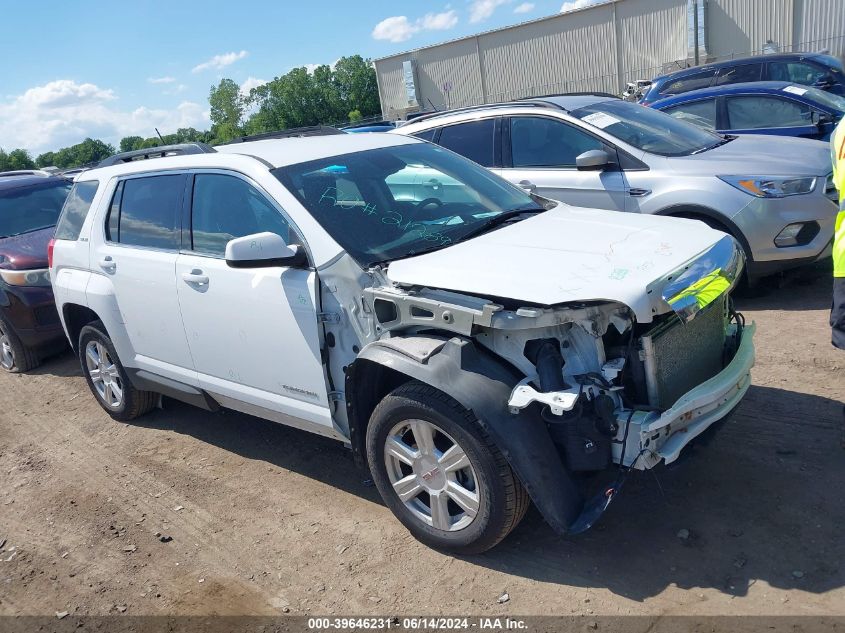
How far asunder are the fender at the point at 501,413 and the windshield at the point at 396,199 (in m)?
0.67

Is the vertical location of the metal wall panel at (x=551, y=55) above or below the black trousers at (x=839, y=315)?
above

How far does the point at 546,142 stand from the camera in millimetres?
6914

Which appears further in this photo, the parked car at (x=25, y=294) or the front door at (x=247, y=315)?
the parked car at (x=25, y=294)

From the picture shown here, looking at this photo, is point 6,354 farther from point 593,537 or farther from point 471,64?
point 471,64

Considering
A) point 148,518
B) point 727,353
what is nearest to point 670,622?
point 727,353

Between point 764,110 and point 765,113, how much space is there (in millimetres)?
39

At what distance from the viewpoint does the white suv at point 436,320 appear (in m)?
3.04

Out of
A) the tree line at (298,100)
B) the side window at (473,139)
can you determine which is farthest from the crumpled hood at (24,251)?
the tree line at (298,100)

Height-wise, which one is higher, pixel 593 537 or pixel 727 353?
pixel 727 353

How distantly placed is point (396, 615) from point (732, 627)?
53.9 inches

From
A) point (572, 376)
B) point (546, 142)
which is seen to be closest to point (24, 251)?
point (546, 142)

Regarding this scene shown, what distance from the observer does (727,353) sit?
3748 millimetres

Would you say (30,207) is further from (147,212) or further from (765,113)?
(765,113)

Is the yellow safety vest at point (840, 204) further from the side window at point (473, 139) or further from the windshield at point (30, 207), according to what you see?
the windshield at point (30, 207)
